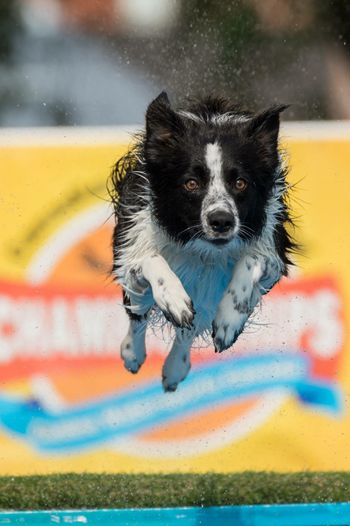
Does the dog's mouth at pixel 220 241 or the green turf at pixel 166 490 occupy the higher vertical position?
the dog's mouth at pixel 220 241

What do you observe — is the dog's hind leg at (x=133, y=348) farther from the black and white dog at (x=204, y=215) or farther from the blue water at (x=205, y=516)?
the blue water at (x=205, y=516)

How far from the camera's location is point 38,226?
7.57 meters

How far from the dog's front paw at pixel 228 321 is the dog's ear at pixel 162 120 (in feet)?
2.52

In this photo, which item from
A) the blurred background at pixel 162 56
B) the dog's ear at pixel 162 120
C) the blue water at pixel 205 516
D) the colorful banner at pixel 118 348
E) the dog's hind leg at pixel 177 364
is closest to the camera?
the dog's ear at pixel 162 120

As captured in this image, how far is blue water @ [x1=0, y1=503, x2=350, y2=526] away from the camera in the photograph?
6.00m

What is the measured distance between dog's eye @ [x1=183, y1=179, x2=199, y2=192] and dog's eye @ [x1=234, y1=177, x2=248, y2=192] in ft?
0.55

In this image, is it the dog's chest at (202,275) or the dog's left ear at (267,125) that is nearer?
the dog's left ear at (267,125)

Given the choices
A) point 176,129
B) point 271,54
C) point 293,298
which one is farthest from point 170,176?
point 271,54

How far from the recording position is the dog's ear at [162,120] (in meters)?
5.45

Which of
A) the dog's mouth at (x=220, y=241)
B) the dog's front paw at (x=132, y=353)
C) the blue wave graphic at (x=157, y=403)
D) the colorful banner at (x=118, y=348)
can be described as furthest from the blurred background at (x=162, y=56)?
the dog's mouth at (x=220, y=241)

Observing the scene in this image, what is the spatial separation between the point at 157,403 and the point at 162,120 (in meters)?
2.60

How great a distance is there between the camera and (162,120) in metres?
5.46

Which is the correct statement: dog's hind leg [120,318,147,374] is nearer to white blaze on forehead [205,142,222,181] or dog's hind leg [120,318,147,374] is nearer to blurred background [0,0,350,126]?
white blaze on forehead [205,142,222,181]

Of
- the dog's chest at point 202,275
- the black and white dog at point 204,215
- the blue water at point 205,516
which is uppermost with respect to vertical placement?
the black and white dog at point 204,215
